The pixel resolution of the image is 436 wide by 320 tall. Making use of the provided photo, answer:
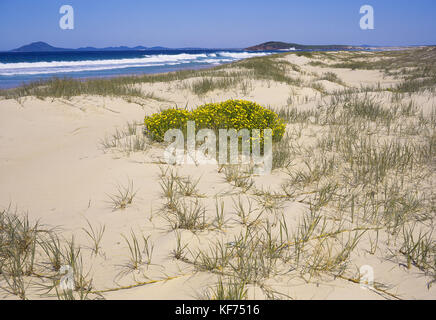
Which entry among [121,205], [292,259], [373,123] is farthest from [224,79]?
[292,259]

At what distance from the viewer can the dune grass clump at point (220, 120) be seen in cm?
510

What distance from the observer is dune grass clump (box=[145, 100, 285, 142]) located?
5.10 m

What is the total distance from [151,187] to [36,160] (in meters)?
2.69

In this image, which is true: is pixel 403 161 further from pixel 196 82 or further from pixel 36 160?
pixel 196 82
